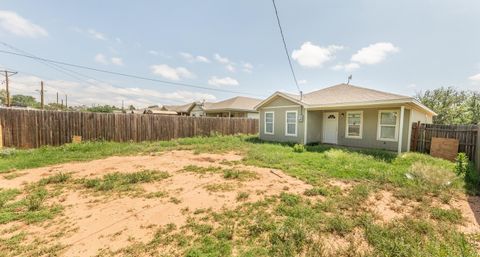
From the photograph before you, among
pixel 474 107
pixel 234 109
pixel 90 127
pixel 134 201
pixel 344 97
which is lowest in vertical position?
pixel 134 201

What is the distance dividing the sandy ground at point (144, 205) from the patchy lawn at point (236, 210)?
0.07 ft

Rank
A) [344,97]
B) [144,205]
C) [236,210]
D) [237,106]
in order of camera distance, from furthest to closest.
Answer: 1. [237,106]
2. [344,97]
3. [144,205]
4. [236,210]

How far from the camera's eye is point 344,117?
433 inches

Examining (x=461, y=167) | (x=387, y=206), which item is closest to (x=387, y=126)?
(x=461, y=167)

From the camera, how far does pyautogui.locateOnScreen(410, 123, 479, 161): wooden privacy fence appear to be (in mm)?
7852

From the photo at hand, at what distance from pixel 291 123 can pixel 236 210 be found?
9199 millimetres

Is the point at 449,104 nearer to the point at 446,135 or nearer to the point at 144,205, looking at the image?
the point at 446,135

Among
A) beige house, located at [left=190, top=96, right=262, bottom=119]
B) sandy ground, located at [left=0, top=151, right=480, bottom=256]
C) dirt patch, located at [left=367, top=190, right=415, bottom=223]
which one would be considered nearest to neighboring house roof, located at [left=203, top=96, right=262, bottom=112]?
beige house, located at [left=190, top=96, right=262, bottom=119]

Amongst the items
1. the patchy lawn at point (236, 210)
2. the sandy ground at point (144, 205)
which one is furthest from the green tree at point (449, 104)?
the sandy ground at point (144, 205)

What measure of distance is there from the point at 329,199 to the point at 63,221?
15.6 ft

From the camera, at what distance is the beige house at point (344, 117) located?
9047mm

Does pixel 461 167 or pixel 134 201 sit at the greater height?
pixel 461 167

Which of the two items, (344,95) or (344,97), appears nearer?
(344,97)

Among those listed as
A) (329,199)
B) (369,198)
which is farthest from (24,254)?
(369,198)
